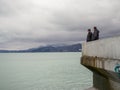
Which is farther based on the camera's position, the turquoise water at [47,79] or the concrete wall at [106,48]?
the turquoise water at [47,79]

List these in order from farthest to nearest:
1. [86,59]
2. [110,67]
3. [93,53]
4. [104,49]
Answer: [86,59], [93,53], [104,49], [110,67]

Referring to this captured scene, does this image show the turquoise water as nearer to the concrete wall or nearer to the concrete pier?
the concrete pier

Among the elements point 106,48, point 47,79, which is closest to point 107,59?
point 106,48

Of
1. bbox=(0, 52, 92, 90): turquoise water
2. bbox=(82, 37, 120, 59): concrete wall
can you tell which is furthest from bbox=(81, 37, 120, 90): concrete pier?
bbox=(0, 52, 92, 90): turquoise water

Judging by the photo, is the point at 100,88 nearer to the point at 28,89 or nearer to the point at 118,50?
the point at 118,50

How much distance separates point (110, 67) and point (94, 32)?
5.33 meters

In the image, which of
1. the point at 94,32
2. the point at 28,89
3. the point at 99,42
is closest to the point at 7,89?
the point at 28,89

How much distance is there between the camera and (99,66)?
942 centimetres

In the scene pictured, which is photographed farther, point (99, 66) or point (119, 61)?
point (99, 66)

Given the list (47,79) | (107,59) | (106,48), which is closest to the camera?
(107,59)

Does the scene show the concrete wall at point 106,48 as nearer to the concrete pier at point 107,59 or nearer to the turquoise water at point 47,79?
the concrete pier at point 107,59

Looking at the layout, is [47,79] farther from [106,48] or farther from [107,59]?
[107,59]

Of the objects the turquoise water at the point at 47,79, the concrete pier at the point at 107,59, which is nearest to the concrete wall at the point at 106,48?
the concrete pier at the point at 107,59

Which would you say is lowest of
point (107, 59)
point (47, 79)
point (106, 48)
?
point (47, 79)
